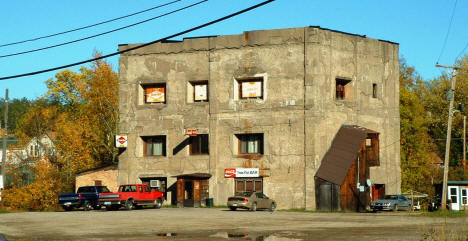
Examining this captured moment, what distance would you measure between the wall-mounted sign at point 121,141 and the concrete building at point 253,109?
682 millimetres

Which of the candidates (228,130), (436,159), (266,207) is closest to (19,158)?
(228,130)

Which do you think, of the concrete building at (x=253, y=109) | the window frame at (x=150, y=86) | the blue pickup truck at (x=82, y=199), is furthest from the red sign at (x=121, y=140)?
the blue pickup truck at (x=82, y=199)

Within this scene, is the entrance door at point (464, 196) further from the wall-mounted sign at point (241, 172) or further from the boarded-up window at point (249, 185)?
the wall-mounted sign at point (241, 172)

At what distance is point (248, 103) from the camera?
52875 mm

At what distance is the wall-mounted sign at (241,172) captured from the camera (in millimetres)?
52031

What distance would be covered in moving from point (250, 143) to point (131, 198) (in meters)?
10.6

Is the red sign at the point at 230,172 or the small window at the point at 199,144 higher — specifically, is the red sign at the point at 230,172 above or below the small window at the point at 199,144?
below

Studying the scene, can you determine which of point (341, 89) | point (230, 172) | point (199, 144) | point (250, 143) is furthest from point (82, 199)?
point (341, 89)

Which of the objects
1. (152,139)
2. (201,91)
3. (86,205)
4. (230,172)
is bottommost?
(86,205)

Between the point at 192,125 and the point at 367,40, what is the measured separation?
1578 cm

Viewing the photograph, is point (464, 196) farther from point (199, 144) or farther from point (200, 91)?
point (200, 91)

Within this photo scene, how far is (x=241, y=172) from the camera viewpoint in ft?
173

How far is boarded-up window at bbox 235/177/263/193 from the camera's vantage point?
5222 cm

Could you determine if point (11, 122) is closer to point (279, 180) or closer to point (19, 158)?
point (19, 158)
